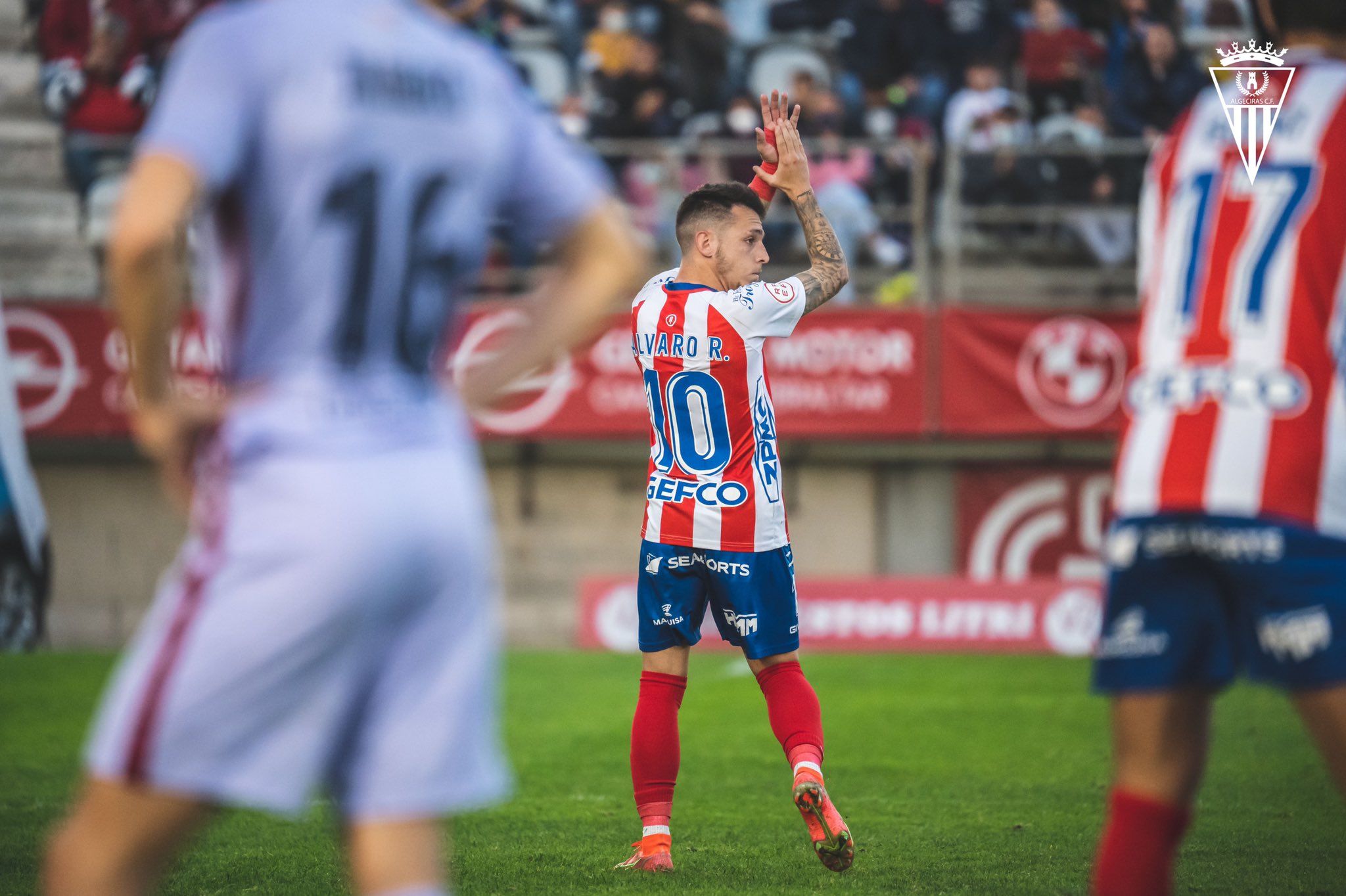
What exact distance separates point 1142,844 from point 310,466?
1831mm

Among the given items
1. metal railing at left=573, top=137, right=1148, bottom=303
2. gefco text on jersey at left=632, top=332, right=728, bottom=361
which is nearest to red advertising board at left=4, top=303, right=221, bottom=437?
metal railing at left=573, top=137, right=1148, bottom=303

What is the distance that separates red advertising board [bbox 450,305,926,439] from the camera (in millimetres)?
15086

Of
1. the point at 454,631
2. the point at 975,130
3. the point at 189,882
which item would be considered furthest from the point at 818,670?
the point at 454,631

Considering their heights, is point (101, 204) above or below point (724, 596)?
above

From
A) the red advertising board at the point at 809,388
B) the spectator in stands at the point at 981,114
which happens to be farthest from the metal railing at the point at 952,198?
the red advertising board at the point at 809,388

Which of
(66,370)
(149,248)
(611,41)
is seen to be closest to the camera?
(149,248)

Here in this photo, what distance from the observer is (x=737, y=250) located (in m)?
5.79

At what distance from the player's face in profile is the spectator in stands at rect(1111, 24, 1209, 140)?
11.5 metres

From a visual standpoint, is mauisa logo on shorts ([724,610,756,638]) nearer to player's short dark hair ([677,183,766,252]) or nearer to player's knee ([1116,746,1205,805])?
player's short dark hair ([677,183,766,252])

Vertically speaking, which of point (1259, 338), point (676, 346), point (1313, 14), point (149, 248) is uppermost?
point (1313, 14)

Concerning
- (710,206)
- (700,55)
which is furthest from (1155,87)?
(710,206)

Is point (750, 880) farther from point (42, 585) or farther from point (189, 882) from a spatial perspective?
point (42, 585)

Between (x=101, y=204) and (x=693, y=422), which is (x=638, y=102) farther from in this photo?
(x=693, y=422)

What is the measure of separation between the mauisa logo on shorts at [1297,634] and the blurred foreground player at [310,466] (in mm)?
1513
